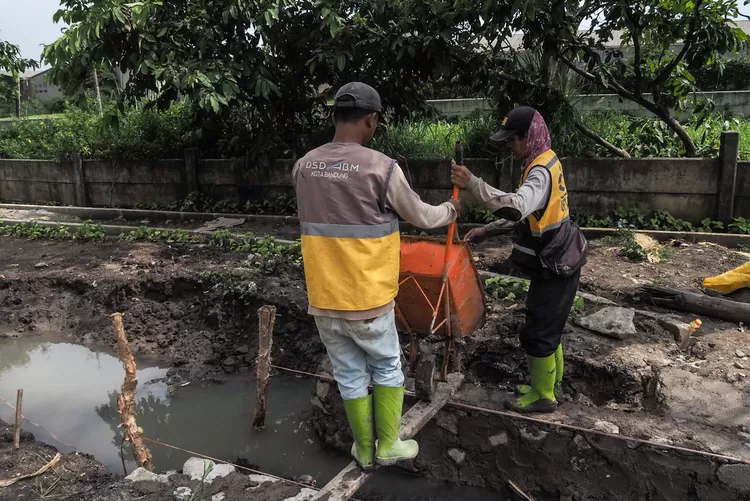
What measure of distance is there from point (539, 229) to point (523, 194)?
13.5 inches

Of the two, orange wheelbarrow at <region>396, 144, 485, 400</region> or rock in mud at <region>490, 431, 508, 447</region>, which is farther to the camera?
rock in mud at <region>490, 431, 508, 447</region>

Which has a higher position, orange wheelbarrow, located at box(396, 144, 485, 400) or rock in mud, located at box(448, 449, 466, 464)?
orange wheelbarrow, located at box(396, 144, 485, 400)

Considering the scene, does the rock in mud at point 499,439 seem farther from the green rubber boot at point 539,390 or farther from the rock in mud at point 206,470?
the rock in mud at point 206,470

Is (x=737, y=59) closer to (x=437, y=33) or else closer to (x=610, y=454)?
(x=437, y=33)

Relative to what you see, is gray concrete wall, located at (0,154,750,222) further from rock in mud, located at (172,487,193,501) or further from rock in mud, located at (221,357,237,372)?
rock in mud, located at (172,487,193,501)

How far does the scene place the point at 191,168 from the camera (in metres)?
10.3

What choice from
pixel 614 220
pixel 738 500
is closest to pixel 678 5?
pixel 614 220

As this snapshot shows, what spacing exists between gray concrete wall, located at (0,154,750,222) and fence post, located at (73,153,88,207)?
0.10 m

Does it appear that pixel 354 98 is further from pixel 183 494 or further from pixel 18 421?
pixel 18 421

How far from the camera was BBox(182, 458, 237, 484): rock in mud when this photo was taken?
3152 millimetres

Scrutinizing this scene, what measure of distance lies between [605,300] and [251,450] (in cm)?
336

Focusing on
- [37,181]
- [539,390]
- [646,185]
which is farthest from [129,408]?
[37,181]

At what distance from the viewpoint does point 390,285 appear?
266 cm

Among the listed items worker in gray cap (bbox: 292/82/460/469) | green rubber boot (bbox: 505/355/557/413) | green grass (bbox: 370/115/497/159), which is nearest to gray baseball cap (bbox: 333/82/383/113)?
worker in gray cap (bbox: 292/82/460/469)
